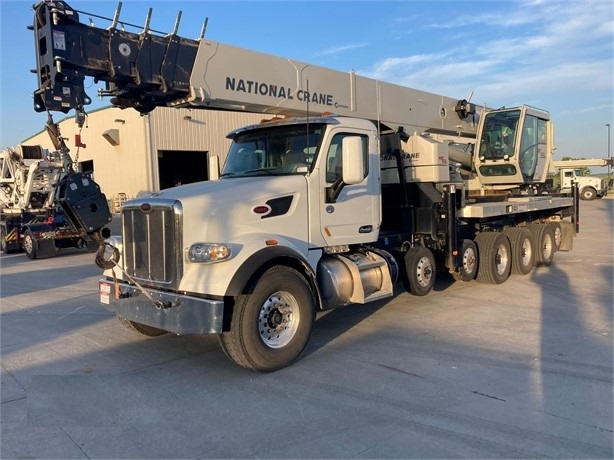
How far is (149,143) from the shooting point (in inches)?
996

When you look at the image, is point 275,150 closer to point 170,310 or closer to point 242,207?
point 242,207

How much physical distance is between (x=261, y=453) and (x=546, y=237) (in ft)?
33.7

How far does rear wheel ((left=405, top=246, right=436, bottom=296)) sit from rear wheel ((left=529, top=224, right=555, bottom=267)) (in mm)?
4477

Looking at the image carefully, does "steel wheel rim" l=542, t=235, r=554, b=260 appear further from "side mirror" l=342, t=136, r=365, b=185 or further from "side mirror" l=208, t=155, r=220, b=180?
"side mirror" l=208, t=155, r=220, b=180

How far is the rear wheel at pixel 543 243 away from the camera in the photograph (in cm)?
1147

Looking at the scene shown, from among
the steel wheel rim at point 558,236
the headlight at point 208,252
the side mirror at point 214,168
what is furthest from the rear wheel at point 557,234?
the headlight at point 208,252

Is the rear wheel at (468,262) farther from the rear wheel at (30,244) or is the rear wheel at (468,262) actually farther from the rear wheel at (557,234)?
the rear wheel at (30,244)

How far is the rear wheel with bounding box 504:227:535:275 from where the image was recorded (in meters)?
10.4

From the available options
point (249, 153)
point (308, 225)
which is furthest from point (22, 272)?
point (308, 225)

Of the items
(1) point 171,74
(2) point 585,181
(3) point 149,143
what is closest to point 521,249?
(1) point 171,74

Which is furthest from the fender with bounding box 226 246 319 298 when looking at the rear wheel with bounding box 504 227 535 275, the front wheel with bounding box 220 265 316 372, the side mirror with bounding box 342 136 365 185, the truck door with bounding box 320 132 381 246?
the rear wheel with bounding box 504 227 535 275

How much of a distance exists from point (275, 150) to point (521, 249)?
6.55 metres

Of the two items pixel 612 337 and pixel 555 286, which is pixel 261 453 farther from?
pixel 555 286

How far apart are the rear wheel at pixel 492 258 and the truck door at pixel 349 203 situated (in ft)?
11.2
